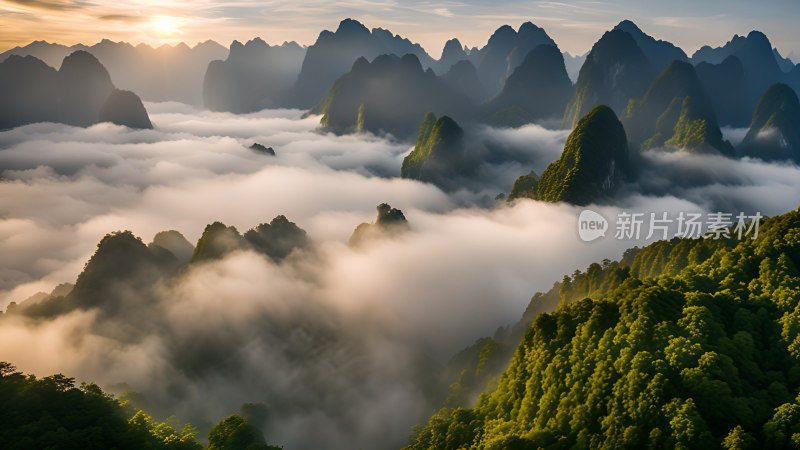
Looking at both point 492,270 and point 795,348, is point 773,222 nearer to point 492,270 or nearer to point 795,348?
point 795,348

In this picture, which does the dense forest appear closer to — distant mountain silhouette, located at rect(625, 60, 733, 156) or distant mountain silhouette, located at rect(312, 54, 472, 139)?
distant mountain silhouette, located at rect(625, 60, 733, 156)

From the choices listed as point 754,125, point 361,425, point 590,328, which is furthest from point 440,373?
point 754,125

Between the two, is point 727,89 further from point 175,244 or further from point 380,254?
point 175,244

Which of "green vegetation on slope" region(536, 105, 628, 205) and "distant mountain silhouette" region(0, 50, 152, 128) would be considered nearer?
"green vegetation on slope" region(536, 105, 628, 205)

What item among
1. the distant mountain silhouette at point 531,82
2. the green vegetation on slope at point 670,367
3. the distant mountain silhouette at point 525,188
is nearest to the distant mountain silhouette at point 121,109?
the distant mountain silhouette at point 531,82

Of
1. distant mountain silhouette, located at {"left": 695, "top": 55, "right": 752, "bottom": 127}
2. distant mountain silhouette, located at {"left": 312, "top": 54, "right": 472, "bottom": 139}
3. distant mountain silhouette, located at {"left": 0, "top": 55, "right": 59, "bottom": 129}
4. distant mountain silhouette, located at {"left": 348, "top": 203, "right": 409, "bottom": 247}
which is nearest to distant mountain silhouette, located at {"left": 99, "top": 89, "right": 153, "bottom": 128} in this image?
distant mountain silhouette, located at {"left": 0, "top": 55, "right": 59, "bottom": 129}

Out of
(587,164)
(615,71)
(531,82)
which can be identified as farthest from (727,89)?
(587,164)
